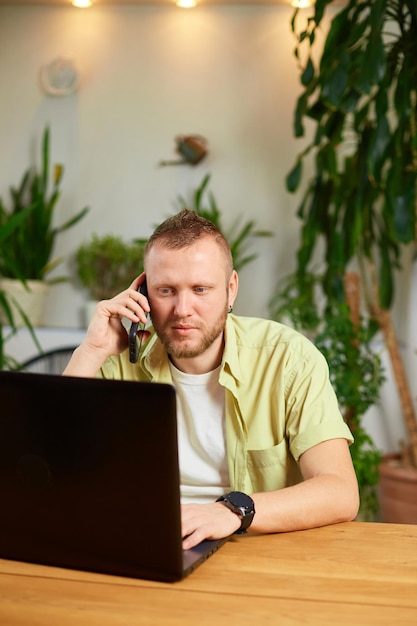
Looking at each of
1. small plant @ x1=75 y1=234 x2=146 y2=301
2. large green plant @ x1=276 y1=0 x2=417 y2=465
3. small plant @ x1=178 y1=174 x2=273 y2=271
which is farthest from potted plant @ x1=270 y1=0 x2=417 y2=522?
small plant @ x1=75 y1=234 x2=146 y2=301

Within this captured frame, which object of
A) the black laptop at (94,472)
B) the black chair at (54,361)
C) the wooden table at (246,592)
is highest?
the black laptop at (94,472)

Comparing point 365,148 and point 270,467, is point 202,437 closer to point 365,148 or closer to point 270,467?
point 270,467

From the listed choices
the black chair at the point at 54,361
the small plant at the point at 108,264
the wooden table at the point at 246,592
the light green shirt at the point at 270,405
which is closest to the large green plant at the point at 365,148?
the small plant at the point at 108,264

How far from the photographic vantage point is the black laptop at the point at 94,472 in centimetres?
119

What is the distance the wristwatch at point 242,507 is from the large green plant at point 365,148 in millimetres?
2012

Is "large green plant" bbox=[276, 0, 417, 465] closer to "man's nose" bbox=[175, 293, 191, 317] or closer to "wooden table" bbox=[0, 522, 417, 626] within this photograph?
"man's nose" bbox=[175, 293, 191, 317]

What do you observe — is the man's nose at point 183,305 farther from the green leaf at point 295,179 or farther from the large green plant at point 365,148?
the green leaf at point 295,179

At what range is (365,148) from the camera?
3.55 metres

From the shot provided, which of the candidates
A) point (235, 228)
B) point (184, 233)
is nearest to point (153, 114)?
point (235, 228)

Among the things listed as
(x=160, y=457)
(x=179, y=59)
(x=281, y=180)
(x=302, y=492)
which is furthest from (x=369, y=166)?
(x=160, y=457)

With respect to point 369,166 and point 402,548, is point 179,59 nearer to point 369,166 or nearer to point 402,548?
point 369,166

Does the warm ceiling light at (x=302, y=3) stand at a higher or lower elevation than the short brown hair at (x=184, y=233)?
higher

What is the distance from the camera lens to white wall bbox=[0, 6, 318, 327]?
4.43m

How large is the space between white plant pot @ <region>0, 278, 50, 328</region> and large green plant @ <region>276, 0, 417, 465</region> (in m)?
1.38
